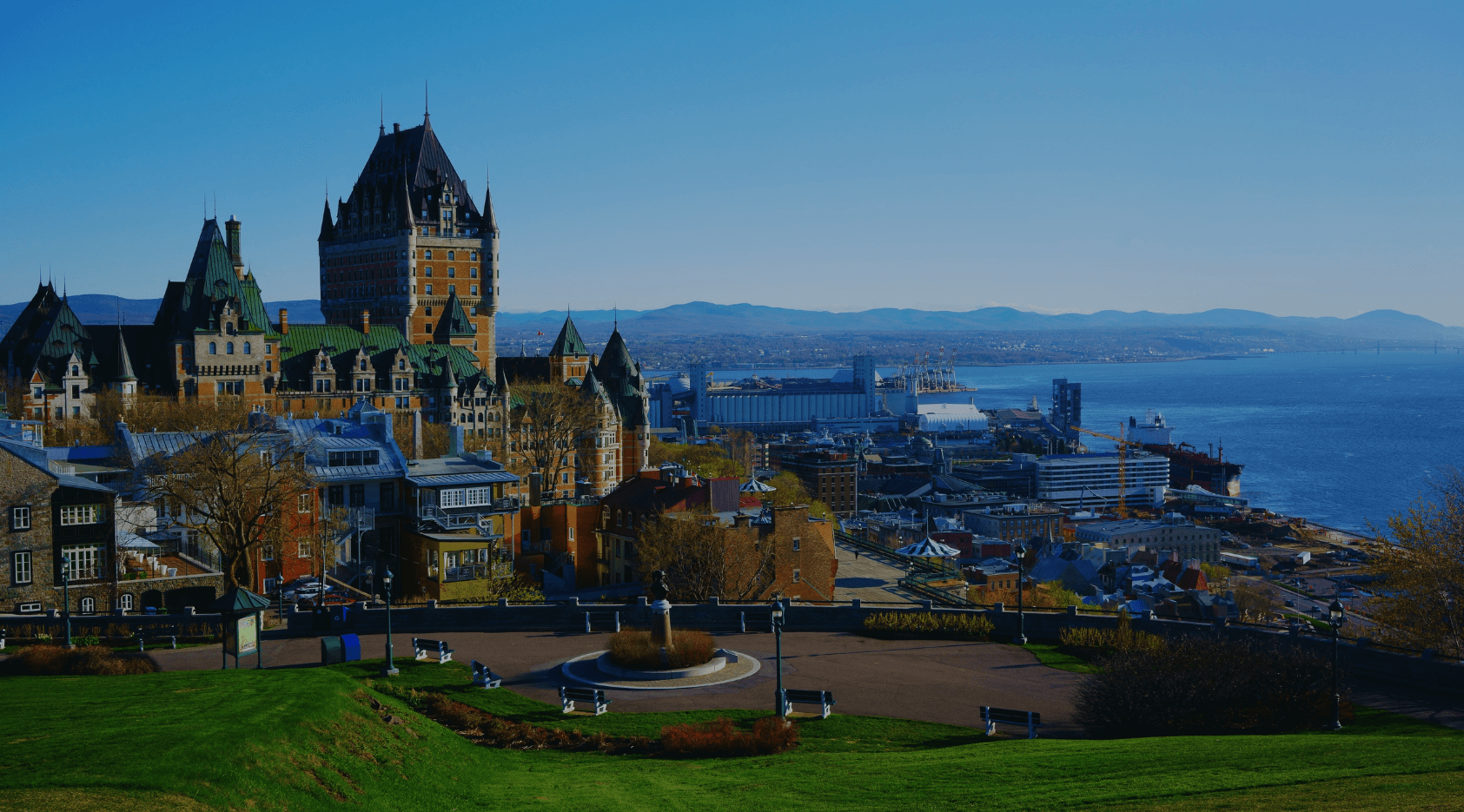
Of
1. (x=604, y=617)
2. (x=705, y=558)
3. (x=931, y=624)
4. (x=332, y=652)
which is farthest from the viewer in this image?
(x=705, y=558)

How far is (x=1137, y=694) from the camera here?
25.3 metres

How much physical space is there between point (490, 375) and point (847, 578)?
53.8m

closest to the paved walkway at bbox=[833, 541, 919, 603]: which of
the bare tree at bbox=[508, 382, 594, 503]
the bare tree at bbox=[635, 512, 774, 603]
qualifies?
the bare tree at bbox=[635, 512, 774, 603]

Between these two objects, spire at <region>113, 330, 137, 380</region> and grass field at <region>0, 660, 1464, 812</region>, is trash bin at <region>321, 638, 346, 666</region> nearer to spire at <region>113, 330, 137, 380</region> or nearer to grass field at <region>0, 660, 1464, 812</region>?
grass field at <region>0, 660, 1464, 812</region>

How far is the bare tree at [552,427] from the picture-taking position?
9962cm

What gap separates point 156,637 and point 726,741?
1924cm

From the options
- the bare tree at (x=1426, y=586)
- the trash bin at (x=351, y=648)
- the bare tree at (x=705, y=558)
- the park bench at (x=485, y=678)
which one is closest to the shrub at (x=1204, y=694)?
the bare tree at (x=1426, y=586)

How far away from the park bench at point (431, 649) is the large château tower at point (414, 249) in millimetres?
87389

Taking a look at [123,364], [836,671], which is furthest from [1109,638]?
[123,364]

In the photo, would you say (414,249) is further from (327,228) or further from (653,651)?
(653,651)

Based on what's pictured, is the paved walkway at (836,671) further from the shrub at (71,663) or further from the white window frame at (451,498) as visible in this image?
the white window frame at (451,498)

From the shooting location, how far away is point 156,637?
114ft

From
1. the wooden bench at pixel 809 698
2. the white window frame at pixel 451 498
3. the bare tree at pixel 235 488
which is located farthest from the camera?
the white window frame at pixel 451 498

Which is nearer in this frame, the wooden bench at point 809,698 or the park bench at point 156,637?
the wooden bench at point 809,698
